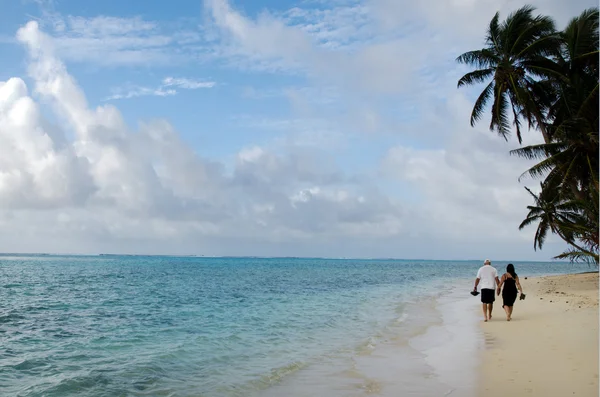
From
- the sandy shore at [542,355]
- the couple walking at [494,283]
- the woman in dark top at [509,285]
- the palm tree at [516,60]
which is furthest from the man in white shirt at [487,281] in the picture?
the palm tree at [516,60]

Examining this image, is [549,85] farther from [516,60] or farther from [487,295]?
[487,295]

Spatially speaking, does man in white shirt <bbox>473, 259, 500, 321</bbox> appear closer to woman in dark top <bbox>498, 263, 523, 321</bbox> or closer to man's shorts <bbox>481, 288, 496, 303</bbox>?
man's shorts <bbox>481, 288, 496, 303</bbox>

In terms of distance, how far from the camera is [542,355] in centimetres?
948

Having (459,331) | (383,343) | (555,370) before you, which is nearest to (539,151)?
(459,331)

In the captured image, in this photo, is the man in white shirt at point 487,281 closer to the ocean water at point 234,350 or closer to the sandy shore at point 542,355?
the sandy shore at point 542,355

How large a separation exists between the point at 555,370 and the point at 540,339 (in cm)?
362

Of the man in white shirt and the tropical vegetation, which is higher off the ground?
the tropical vegetation

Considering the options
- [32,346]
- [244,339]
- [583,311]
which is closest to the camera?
[32,346]

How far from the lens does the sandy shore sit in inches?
283

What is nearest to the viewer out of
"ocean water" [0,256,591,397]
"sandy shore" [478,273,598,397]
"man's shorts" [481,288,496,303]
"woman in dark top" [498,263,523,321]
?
"sandy shore" [478,273,598,397]

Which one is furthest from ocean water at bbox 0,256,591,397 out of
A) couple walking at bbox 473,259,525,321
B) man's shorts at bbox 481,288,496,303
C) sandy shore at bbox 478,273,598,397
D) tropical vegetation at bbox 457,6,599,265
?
tropical vegetation at bbox 457,6,599,265

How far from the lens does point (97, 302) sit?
24328 millimetres

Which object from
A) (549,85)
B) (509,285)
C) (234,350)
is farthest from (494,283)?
(549,85)

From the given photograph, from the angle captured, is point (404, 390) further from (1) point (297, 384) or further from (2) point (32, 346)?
(2) point (32, 346)
